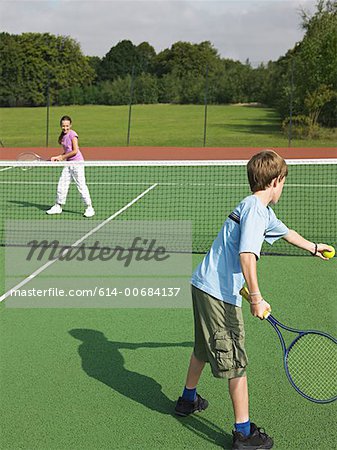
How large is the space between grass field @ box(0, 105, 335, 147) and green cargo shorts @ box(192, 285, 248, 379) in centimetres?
2919

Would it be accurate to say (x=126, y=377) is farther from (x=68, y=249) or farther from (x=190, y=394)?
(x=68, y=249)

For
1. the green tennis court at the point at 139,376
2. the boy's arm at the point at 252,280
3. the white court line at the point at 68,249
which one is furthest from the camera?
the white court line at the point at 68,249

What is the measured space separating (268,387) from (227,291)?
126 centimetres

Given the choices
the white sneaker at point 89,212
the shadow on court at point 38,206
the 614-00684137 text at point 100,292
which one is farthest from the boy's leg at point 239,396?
the shadow on court at point 38,206

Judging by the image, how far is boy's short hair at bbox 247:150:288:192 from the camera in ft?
11.7

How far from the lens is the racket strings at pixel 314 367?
4.15m

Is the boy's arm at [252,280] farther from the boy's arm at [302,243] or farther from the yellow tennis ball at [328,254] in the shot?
the yellow tennis ball at [328,254]

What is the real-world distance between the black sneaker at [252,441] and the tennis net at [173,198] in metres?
4.90

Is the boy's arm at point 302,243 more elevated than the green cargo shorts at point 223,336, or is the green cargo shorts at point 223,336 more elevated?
the boy's arm at point 302,243

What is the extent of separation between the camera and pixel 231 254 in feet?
12.0

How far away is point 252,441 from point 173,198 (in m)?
10.3

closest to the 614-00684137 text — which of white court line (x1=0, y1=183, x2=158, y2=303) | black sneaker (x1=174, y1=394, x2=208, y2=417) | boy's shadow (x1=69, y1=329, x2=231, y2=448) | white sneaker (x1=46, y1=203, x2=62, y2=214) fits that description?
white court line (x1=0, y1=183, x2=158, y2=303)

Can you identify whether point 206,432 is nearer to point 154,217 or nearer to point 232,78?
point 154,217

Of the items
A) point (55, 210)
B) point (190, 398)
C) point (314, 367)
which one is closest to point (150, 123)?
point (55, 210)
